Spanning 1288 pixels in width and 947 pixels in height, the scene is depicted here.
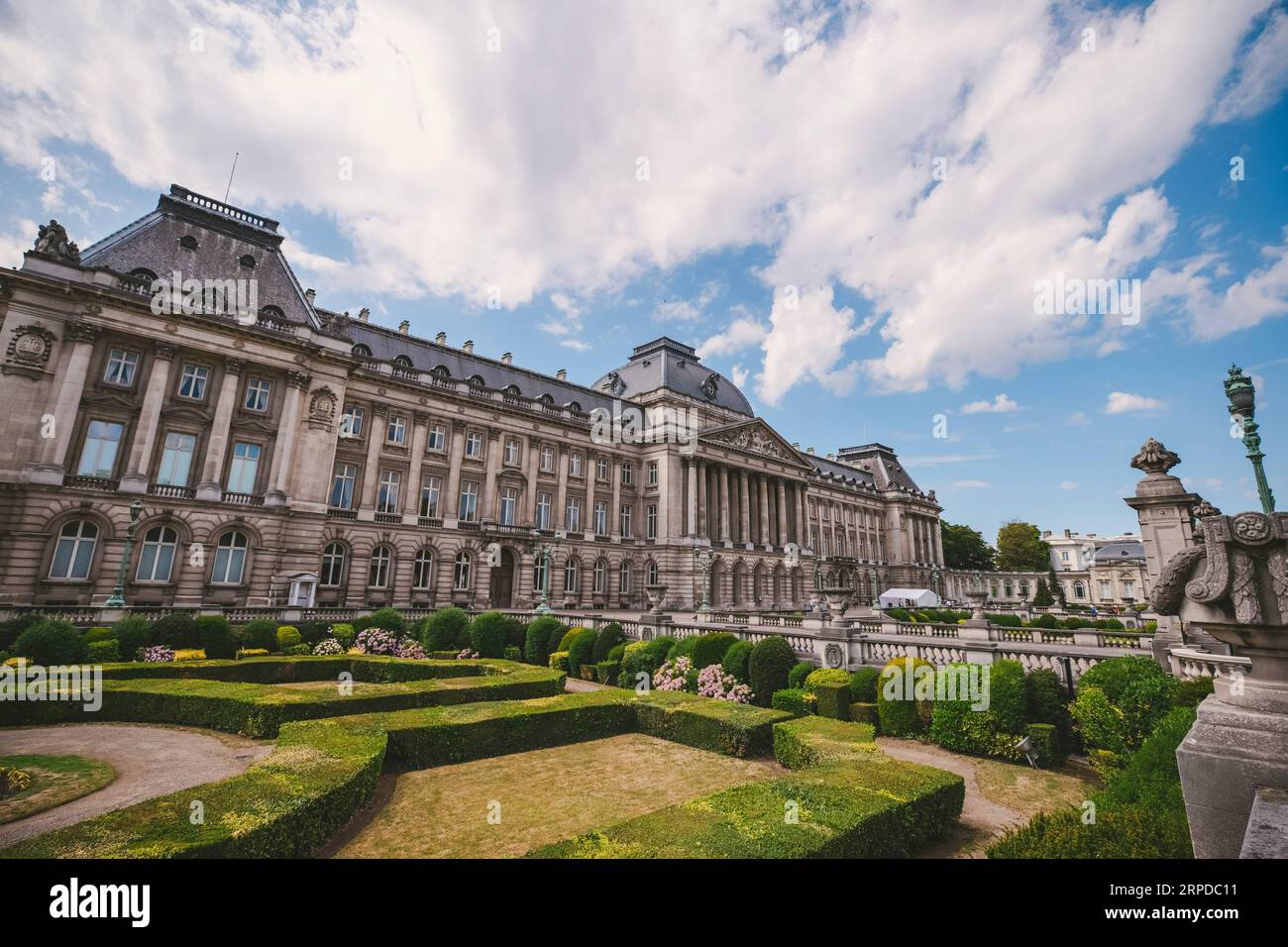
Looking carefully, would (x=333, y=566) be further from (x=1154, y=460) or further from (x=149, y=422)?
(x=1154, y=460)

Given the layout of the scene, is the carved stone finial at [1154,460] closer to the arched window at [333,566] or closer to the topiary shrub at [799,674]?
the topiary shrub at [799,674]

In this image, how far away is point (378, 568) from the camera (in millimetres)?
35688

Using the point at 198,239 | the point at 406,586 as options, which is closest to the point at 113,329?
the point at 198,239

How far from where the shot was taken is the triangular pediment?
177ft

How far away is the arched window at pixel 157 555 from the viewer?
2719 cm

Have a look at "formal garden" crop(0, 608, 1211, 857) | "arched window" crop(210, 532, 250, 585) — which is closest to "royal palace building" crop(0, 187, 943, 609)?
"arched window" crop(210, 532, 250, 585)

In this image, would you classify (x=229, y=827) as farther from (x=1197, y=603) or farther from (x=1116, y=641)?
(x=1116, y=641)

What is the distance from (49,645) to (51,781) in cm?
1042

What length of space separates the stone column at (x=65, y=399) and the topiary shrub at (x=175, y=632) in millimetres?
10895

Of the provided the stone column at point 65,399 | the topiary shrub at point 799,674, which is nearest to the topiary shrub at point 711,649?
the topiary shrub at point 799,674

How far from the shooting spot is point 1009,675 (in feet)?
40.3

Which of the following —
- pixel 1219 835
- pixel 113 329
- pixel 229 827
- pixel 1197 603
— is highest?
pixel 113 329
